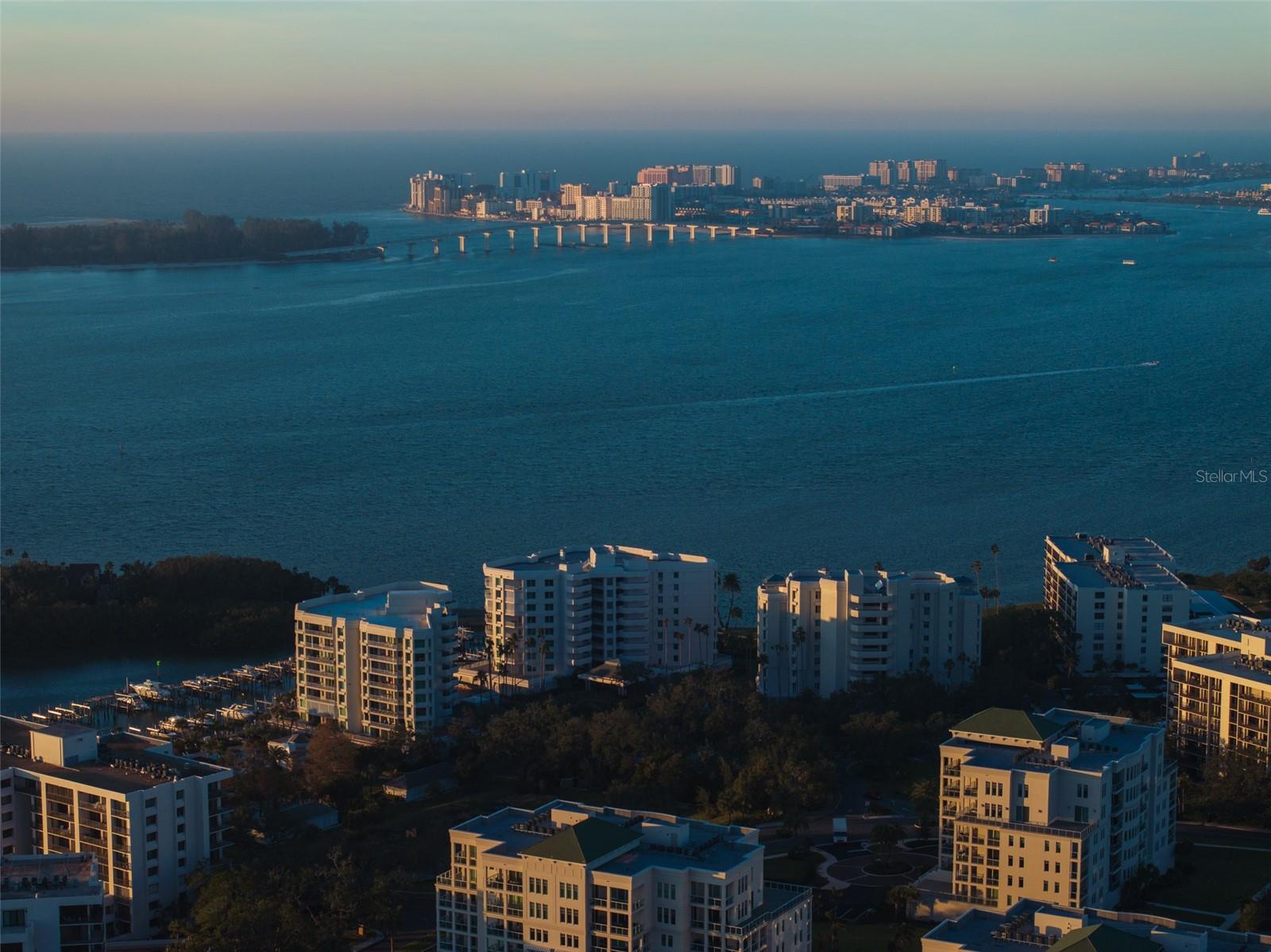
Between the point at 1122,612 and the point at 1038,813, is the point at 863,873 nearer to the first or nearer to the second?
the point at 1038,813

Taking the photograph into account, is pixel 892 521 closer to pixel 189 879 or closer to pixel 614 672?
pixel 614 672

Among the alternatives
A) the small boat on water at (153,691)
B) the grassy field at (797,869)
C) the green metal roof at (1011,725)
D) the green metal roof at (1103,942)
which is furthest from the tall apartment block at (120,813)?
the green metal roof at (1103,942)

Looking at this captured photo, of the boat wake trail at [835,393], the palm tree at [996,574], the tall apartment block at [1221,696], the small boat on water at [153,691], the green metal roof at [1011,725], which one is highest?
the green metal roof at [1011,725]

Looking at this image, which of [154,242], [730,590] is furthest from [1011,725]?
[154,242]

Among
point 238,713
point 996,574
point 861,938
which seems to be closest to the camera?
point 861,938

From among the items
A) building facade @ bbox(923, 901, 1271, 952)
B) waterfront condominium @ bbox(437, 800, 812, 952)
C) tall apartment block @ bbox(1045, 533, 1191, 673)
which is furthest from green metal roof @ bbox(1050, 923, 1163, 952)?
tall apartment block @ bbox(1045, 533, 1191, 673)

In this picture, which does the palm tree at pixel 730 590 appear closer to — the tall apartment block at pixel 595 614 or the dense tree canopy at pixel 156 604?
the tall apartment block at pixel 595 614
